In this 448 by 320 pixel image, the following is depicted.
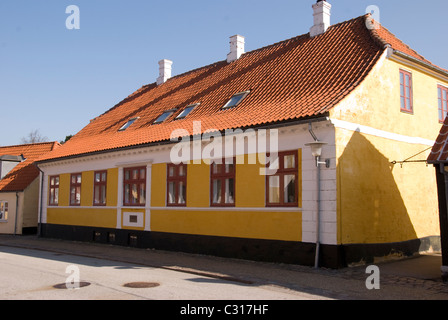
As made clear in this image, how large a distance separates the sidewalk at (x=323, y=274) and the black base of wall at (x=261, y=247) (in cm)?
27

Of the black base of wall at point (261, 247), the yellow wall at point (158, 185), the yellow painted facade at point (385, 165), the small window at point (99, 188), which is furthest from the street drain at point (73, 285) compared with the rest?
the small window at point (99, 188)

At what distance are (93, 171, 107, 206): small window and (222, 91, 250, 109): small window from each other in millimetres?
6411

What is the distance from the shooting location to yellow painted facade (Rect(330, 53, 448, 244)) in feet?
40.9

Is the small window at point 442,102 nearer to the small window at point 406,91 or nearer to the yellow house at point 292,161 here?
the yellow house at point 292,161

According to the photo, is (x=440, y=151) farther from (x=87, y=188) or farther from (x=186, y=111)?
(x=87, y=188)

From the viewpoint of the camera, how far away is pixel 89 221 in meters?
20.6

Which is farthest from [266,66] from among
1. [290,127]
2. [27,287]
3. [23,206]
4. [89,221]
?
[23,206]

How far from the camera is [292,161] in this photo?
42.6ft

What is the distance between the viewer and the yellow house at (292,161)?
12.4 metres

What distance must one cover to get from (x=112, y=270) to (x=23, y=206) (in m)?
16.3

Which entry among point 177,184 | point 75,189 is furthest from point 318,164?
point 75,189

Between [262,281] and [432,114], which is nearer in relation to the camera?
[262,281]

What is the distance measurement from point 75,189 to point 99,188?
89.0 inches
